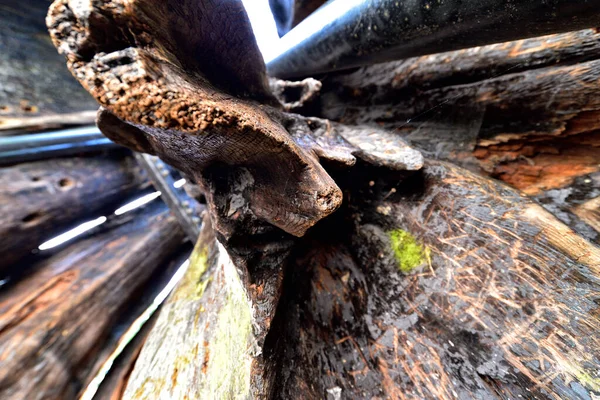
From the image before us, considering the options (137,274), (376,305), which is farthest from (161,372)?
(137,274)

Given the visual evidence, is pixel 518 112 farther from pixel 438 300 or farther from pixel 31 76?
pixel 31 76

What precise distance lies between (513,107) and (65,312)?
2.42 m

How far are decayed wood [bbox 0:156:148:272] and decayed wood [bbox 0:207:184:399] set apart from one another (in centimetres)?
20

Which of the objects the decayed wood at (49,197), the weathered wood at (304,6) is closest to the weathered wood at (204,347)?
the decayed wood at (49,197)

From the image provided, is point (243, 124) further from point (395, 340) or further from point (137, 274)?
point (137, 274)

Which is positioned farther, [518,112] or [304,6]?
[304,6]

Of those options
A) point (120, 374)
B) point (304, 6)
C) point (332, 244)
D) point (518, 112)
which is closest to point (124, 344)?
point (120, 374)

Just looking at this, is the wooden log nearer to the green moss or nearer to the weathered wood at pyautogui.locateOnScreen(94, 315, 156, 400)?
the weathered wood at pyautogui.locateOnScreen(94, 315, 156, 400)

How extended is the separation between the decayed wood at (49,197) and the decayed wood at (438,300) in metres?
1.63

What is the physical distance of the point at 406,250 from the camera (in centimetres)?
96

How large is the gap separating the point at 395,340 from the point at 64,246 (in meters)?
2.16

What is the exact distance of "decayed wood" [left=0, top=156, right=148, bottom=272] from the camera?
4.40ft

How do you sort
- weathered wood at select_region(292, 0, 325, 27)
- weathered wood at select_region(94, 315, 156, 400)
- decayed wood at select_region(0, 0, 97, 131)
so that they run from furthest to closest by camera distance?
1. weathered wood at select_region(292, 0, 325, 27)
2. decayed wood at select_region(0, 0, 97, 131)
3. weathered wood at select_region(94, 315, 156, 400)

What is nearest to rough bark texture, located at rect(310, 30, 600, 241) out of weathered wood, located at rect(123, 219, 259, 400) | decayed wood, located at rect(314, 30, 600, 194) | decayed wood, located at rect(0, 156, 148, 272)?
decayed wood, located at rect(314, 30, 600, 194)
